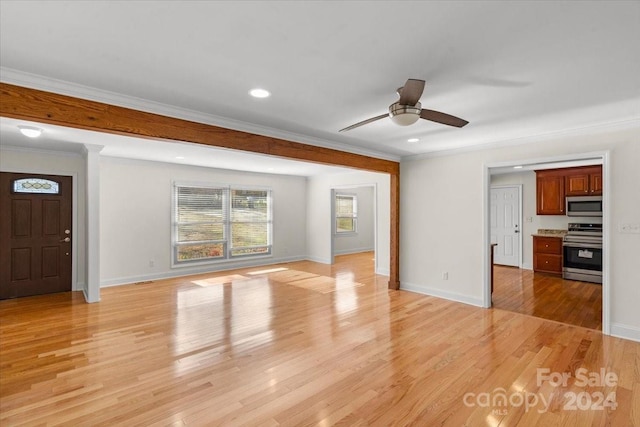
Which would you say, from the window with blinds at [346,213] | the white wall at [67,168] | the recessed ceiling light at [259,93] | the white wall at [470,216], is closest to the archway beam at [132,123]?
the recessed ceiling light at [259,93]

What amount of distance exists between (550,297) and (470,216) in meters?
1.96

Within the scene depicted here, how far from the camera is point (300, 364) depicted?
2938 mm

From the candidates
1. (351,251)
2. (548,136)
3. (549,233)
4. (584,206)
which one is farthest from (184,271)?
(584,206)

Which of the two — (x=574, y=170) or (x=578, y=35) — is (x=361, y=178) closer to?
(x=574, y=170)

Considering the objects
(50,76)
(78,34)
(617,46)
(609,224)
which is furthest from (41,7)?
(609,224)

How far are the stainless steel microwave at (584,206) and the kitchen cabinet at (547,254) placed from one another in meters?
0.65

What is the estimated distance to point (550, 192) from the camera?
677 cm

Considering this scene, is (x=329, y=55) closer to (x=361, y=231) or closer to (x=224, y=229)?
(x=224, y=229)

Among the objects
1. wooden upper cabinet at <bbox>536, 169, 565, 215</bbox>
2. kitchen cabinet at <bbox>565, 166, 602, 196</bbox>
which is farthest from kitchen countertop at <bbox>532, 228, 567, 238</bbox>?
kitchen cabinet at <bbox>565, 166, 602, 196</bbox>

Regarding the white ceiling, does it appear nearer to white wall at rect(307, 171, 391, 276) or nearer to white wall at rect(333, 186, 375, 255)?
white wall at rect(307, 171, 391, 276)

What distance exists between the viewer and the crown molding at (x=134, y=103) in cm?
237

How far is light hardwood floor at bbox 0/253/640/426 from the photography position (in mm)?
2230

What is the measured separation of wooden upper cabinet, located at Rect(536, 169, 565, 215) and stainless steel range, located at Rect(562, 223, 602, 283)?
0.53m

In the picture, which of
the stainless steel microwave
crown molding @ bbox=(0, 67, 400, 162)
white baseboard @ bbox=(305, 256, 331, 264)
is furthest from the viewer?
white baseboard @ bbox=(305, 256, 331, 264)
